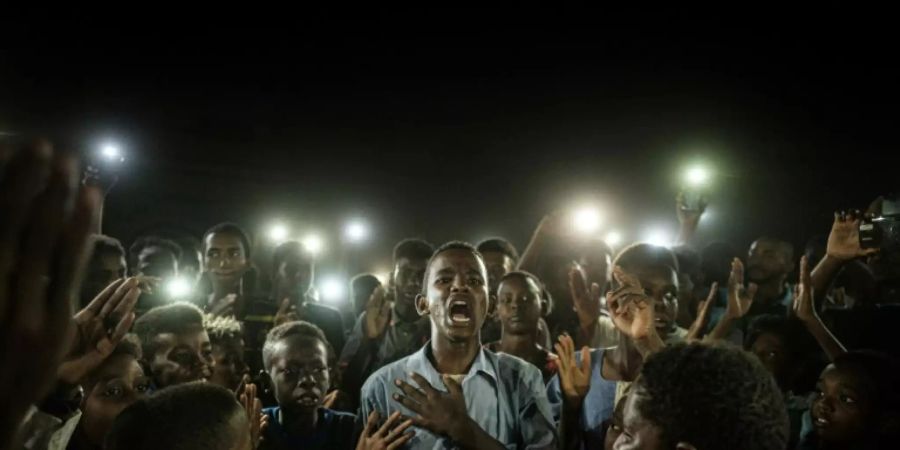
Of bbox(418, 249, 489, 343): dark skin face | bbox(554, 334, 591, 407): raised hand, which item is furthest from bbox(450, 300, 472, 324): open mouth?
bbox(554, 334, 591, 407): raised hand

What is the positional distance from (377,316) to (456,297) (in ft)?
6.04

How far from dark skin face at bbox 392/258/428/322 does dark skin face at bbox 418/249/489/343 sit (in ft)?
5.66

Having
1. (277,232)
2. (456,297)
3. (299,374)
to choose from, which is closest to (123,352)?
(299,374)

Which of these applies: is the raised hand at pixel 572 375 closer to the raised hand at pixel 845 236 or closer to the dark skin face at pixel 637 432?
the dark skin face at pixel 637 432

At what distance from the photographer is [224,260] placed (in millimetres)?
5906

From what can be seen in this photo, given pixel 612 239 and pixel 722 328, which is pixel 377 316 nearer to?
pixel 722 328

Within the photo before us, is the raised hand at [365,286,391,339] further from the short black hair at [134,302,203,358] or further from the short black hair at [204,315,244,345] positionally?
Result: the short black hair at [134,302,203,358]

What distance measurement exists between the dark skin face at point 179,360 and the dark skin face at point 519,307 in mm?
1965

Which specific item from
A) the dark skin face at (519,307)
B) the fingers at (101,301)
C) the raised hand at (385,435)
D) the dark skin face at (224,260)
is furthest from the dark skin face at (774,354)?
the dark skin face at (224,260)

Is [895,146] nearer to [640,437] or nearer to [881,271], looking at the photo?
[881,271]

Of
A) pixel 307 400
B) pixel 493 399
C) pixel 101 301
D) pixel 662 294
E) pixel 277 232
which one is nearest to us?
pixel 101 301

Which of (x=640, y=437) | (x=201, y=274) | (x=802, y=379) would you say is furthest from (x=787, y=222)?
(x=640, y=437)

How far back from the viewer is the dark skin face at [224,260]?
5869mm

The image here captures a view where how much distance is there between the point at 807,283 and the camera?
14.2 feet
